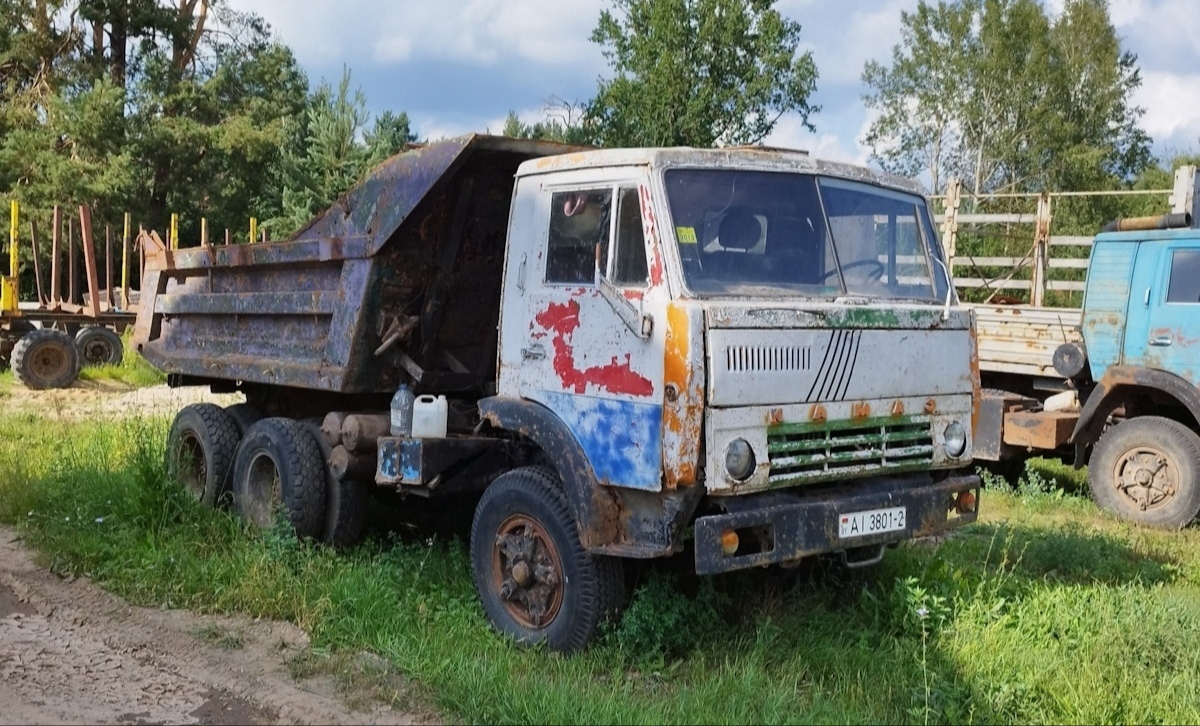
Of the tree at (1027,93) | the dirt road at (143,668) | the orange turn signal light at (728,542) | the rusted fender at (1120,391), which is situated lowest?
the dirt road at (143,668)

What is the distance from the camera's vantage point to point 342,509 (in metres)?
6.44

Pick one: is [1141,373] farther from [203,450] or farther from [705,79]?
[705,79]

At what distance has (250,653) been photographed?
5.00m

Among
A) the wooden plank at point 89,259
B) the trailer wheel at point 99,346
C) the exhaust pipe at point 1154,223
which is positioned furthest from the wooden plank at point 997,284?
the trailer wheel at point 99,346

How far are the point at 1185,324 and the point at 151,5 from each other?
28.2 metres

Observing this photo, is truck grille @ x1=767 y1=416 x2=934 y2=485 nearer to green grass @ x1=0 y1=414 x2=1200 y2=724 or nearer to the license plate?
the license plate

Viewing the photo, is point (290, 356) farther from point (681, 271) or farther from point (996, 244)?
point (996, 244)

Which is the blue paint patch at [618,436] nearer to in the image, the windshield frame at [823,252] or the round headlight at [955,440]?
the windshield frame at [823,252]

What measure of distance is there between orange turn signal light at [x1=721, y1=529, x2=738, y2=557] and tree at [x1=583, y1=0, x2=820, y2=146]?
30.0 m

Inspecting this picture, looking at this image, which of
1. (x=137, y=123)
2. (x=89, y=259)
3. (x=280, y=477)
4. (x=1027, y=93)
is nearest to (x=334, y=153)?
(x=89, y=259)

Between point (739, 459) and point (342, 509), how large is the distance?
299 centimetres

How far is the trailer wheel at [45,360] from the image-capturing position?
48.9 ft

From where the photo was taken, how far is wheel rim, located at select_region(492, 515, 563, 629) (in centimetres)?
493

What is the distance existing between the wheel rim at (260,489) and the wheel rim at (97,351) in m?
11.1
